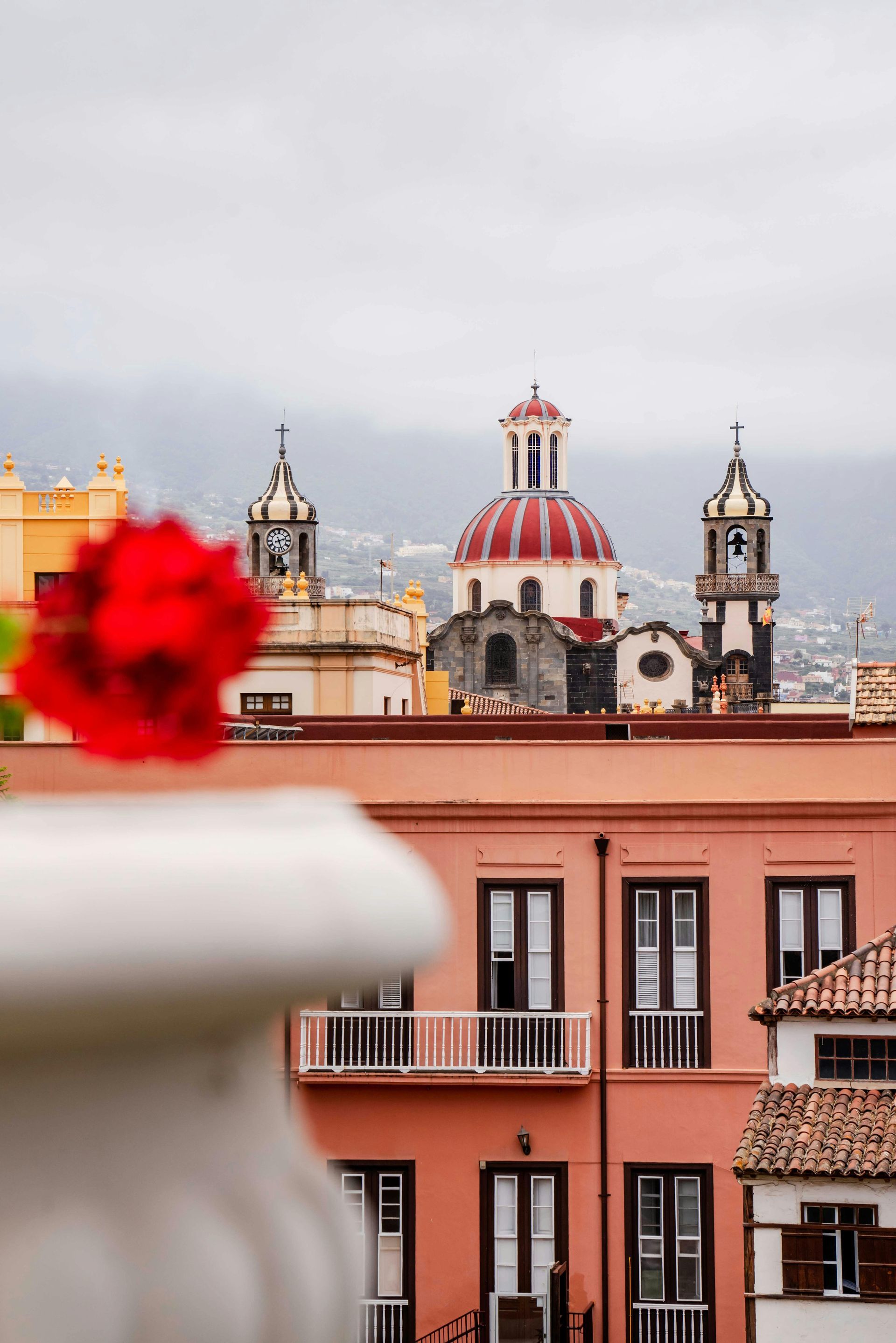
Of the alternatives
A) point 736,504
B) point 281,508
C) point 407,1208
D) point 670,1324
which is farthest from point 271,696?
point 736,504

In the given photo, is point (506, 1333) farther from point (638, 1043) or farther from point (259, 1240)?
point (259, 1240)

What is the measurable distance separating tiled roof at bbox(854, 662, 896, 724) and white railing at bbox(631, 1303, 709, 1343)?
586cm

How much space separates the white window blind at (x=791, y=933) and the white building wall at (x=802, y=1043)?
1822mm

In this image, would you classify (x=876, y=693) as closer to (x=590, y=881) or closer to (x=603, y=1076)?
(x=590, y=881)

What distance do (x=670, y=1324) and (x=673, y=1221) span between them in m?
0.86

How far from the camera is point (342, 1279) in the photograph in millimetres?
2051

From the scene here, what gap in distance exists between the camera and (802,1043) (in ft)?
44.2

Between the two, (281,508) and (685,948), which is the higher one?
(281,508)

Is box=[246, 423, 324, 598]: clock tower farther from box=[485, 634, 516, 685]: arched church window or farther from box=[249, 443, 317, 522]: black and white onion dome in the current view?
box=[485, 634, 516, 685]: arched church window

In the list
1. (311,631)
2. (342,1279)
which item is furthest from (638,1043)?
(311,631)

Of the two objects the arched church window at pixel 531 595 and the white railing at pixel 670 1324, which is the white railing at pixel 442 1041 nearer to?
the white railing at pixel 670 1324

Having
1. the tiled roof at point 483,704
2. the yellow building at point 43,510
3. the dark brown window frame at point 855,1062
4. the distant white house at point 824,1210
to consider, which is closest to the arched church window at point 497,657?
the tiled roof at point 483,704

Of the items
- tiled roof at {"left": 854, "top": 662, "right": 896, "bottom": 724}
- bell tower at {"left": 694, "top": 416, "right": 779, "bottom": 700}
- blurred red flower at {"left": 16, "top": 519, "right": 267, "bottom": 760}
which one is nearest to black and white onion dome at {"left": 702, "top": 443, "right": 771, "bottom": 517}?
bell tower at {"left": 694, "top": 416, "right": 779, "bottom": 700}

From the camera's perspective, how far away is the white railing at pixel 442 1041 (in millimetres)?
15172
